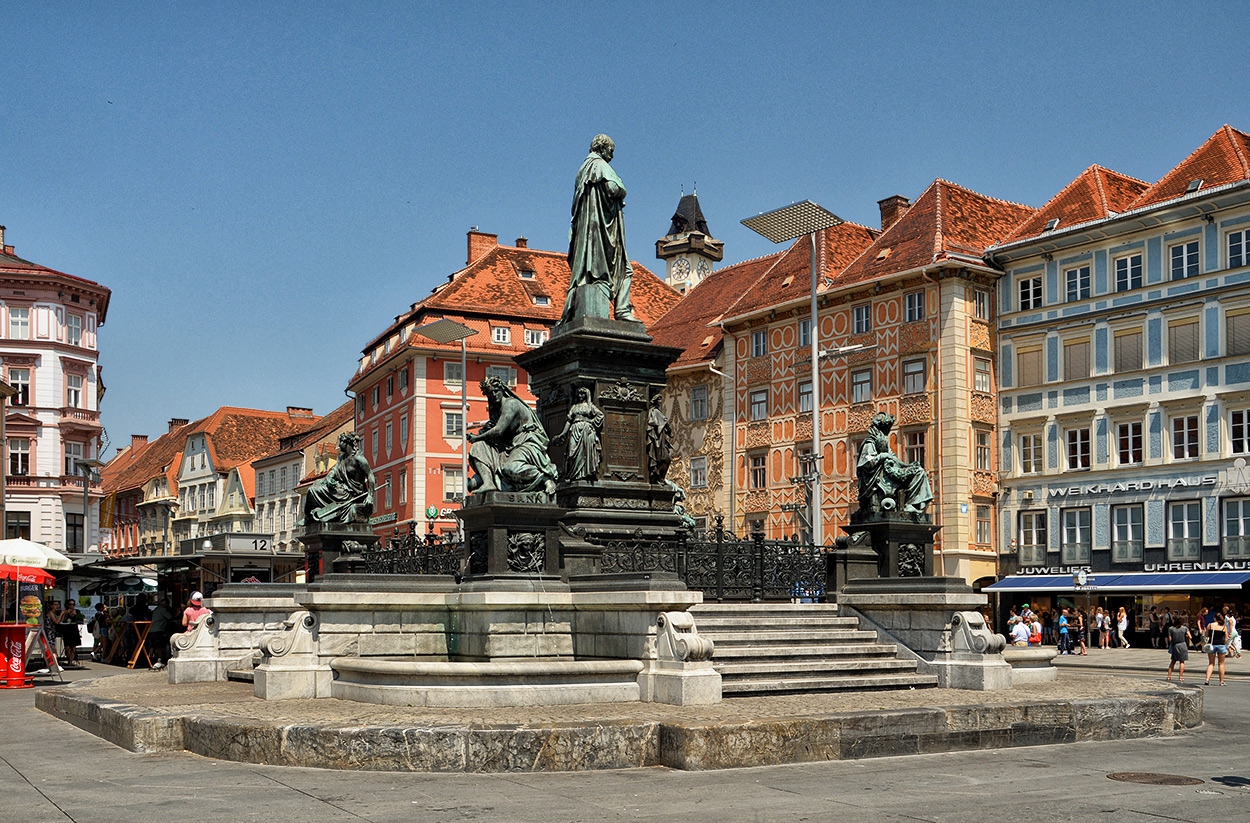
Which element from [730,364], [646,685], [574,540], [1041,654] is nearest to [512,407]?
[574,540]

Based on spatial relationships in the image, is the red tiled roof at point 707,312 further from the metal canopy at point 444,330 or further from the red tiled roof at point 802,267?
the metal canopy at point 444,330

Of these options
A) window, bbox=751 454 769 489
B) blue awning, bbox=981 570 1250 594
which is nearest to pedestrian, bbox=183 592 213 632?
blue awning, bbox=981 570 1250 594

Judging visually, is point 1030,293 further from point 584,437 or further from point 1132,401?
point 584,437

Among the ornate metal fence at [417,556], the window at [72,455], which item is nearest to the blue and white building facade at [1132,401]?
the ornate metal fence at [417,556]

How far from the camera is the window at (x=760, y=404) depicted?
57.8m

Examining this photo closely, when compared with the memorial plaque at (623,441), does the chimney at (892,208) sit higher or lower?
higher

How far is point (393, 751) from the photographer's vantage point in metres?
11.1

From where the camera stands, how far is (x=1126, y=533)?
1845 inches

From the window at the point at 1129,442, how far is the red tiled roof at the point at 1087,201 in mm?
7414

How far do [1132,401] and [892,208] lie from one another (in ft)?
53.0

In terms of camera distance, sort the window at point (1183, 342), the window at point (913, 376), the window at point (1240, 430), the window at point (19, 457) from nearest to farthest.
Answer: the window at point (1240, 430) < the window at point (1183, 342) < the window at point (913, 376) < the window at point (19, 457)

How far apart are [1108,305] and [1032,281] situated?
3499 mm

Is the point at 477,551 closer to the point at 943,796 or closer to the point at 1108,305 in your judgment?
the point at 943,796

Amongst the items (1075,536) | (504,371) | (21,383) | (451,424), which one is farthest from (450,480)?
(1075,536)
